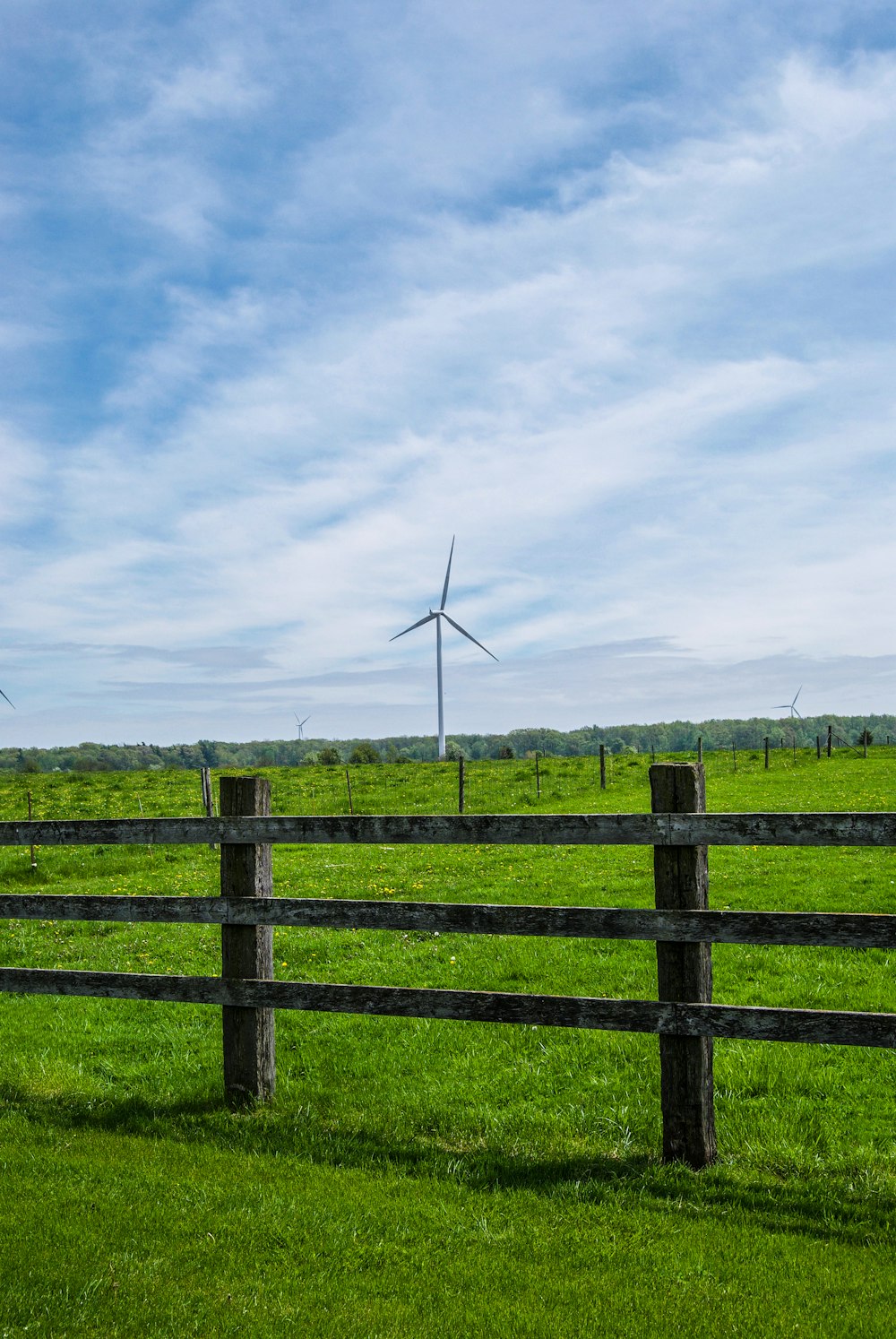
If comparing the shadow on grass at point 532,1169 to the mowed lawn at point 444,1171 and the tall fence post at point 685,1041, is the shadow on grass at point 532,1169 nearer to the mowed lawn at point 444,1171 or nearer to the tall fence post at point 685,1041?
the mowed lawn at point 444,1171

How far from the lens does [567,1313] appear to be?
4.32 m

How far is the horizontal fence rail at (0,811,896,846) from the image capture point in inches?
227

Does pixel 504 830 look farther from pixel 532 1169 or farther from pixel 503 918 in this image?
A: pixel 532 1169

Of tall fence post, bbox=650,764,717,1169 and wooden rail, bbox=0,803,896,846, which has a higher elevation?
wooden rail, bbox=0,803,896,846

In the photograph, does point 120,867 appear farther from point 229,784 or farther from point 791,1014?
point 791,1014

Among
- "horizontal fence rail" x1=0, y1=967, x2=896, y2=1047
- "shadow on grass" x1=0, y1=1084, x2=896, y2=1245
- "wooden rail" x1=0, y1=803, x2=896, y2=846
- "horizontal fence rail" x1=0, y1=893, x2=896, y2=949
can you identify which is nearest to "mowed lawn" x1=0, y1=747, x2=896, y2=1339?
"shadow on grass" x1=0, y1=1084, x2=896, y2=1245

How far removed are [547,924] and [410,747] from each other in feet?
525

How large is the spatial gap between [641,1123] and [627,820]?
2.25 metres

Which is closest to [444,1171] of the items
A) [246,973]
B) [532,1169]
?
[532,1169]

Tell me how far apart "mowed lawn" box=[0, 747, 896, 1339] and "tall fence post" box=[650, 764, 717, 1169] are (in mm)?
209

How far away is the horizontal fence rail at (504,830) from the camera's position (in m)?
A: 5.76

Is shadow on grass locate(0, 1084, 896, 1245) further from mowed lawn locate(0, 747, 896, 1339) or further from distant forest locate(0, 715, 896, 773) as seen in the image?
distant forest locate(0, 715, 896, 773)

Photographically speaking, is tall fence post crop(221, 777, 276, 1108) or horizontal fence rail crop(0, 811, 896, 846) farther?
tall fence post crop(221, 777, 276, 1108)

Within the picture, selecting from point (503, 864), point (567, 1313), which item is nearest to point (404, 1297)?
point (567, 1313)
